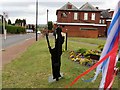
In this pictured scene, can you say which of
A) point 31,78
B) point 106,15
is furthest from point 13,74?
point 106,15

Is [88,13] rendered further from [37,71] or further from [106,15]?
[37,71]

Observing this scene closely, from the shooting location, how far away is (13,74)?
420 inches

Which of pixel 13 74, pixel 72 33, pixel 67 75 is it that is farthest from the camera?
pixel 72 33

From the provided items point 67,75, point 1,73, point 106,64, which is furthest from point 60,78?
point 106,64

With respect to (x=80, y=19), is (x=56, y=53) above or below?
below

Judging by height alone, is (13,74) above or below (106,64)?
below

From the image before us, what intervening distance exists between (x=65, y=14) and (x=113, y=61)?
60.8 m

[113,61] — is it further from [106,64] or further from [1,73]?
[1,73]

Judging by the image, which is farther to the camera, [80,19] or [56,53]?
[80,19]

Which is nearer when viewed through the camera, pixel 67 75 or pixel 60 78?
pixel 60 78

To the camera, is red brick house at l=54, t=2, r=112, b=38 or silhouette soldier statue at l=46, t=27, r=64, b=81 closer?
silhouette soldier statue at l=46, t=27, r=64, b=81

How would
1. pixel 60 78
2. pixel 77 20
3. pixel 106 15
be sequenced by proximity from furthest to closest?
pixel 106 15 < pixel 77 20 < pixel 60 78

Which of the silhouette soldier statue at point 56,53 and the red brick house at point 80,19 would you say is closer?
the silhouette soldier statue at point 56,53

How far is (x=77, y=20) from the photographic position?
209 ft
